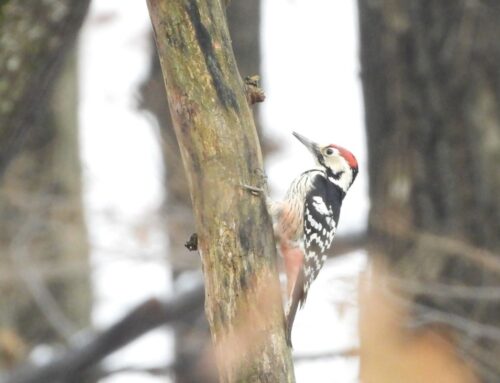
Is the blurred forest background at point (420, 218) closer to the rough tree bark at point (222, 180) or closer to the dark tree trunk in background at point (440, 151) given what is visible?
the dark tree trunk in background at point (440, 151)

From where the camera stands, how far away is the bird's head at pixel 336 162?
6211 millimetres

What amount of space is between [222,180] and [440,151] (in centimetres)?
341

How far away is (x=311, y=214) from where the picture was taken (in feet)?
19.2

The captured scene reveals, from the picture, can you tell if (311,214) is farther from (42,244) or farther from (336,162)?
(42,244)

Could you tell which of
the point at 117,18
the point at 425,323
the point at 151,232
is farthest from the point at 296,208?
the point at 117,18

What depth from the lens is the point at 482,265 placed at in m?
7.36

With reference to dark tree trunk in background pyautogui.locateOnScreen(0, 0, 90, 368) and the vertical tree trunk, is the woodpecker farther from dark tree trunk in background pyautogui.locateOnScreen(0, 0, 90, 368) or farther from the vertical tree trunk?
the vertical tree trunk

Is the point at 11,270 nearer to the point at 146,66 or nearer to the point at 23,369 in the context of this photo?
the point at 146,66

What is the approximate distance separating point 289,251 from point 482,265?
206cm

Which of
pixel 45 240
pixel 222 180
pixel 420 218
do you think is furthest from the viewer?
pixel 45 240

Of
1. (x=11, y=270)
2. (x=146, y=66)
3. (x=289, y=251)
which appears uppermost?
(x=146, y=66)

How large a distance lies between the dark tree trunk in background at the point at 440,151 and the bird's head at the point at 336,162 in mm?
1314

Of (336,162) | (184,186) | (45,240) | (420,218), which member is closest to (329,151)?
(336,162)

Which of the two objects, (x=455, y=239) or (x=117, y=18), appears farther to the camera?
(x=117, y=18)
